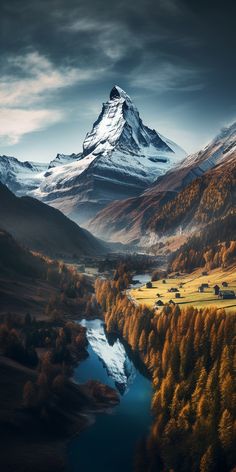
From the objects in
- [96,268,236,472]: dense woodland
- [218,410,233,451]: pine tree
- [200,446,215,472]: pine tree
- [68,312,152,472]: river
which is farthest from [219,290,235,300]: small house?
[200,446,215,472]: pine tree

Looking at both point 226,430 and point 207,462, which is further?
point 226,430

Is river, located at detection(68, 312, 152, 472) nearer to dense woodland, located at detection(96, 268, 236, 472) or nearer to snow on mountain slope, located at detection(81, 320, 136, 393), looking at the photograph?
snow on mountain slope, located at detection(81, 320, 136, 393)

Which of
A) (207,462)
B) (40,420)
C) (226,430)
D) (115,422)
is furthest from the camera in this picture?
(115,422)

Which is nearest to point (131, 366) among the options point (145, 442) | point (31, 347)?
point (31, 347)

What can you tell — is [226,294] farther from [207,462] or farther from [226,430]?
[207,462]

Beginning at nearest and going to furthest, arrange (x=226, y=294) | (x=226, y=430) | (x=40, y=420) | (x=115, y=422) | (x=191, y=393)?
(x=226, y=430) < (x=191, y=393) < (x=40, y=420) < (x=115, y=422) < (x=226, y=294)

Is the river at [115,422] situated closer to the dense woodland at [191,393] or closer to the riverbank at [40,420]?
the riverbank at [40,420]

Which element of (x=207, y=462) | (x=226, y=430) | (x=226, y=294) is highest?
(x=226, y=294)

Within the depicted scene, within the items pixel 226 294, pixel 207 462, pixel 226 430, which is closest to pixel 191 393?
pixel 226 430
